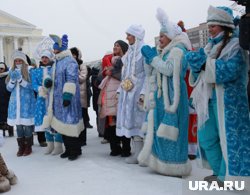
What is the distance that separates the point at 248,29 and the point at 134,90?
1.92 m

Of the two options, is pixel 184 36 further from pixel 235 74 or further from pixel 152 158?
pixel 152 158

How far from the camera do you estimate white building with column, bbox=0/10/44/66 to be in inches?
1826

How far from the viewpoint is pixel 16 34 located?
46.7 m

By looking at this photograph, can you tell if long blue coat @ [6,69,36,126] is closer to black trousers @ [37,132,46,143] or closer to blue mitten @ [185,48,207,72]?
black trousers @ [37,132,46,143]

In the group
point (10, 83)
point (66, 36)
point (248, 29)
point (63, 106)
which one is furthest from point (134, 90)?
point (10, 83)

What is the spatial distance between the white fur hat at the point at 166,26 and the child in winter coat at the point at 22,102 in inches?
102

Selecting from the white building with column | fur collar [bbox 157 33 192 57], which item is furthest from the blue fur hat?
the white building with column

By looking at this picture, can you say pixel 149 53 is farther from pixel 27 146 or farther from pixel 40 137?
pixel 40 137

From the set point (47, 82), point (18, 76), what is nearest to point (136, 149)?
point (47, 82)

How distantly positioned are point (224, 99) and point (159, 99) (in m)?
0.89

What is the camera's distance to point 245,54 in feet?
9.14

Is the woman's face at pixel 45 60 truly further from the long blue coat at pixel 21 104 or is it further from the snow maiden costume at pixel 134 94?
the snow maiden costume at pixel 134 94

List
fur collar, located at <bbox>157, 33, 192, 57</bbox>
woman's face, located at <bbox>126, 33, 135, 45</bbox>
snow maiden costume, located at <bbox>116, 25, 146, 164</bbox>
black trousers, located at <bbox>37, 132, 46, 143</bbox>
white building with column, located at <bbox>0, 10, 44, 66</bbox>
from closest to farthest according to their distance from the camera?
fur collar, located at <bbox>157, 33, 192, 57</bbox>, snow maiden costume, located at <bbox>116, 25, 146, 164</bbox>, woman's face, located at <bbox>126, 33, 135, 45</bbox>, black trousers, located at <bbox>37, 132, 46, 143</bbox>, white building with column, located at <bbox>0, 10, 44, 66</bbox>

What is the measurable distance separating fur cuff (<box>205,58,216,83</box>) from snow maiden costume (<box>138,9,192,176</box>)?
0.59 metres
